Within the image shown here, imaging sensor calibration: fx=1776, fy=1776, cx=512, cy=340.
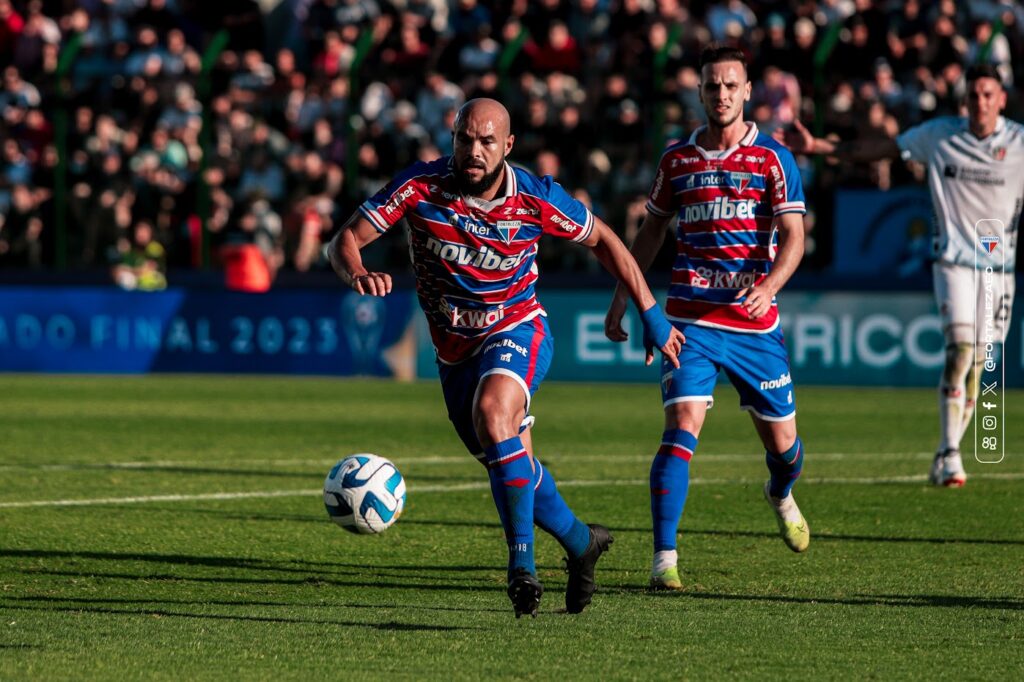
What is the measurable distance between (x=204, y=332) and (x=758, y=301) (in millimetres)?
14533

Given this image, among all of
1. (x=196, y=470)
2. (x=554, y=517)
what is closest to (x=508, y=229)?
(x=554, y=517)

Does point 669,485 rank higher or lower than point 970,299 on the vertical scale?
lower

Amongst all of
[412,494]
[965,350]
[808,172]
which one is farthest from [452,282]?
[808,172]

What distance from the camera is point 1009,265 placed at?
10.7 metres

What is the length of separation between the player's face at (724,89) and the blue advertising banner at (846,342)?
36.4ft

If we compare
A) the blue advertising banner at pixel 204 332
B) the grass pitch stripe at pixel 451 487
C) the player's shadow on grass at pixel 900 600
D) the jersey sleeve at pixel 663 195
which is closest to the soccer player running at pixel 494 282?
the player's shadow on grass at pixel 900 600

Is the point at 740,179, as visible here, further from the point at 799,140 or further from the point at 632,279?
the point at 799,140

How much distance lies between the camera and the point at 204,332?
824 inches

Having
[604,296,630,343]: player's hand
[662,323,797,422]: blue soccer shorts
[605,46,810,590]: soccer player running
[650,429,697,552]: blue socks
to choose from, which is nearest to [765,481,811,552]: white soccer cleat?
[605,46,810,590]: soccer player running

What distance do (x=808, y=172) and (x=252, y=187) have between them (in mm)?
7149

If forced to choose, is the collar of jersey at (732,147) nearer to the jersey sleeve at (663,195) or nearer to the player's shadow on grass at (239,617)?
the jersey sleeve at (663,195)

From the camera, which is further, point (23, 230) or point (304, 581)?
point (23, 230)

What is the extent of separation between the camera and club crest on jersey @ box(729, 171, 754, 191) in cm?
749

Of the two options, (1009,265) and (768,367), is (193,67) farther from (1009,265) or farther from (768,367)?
(768,367)
